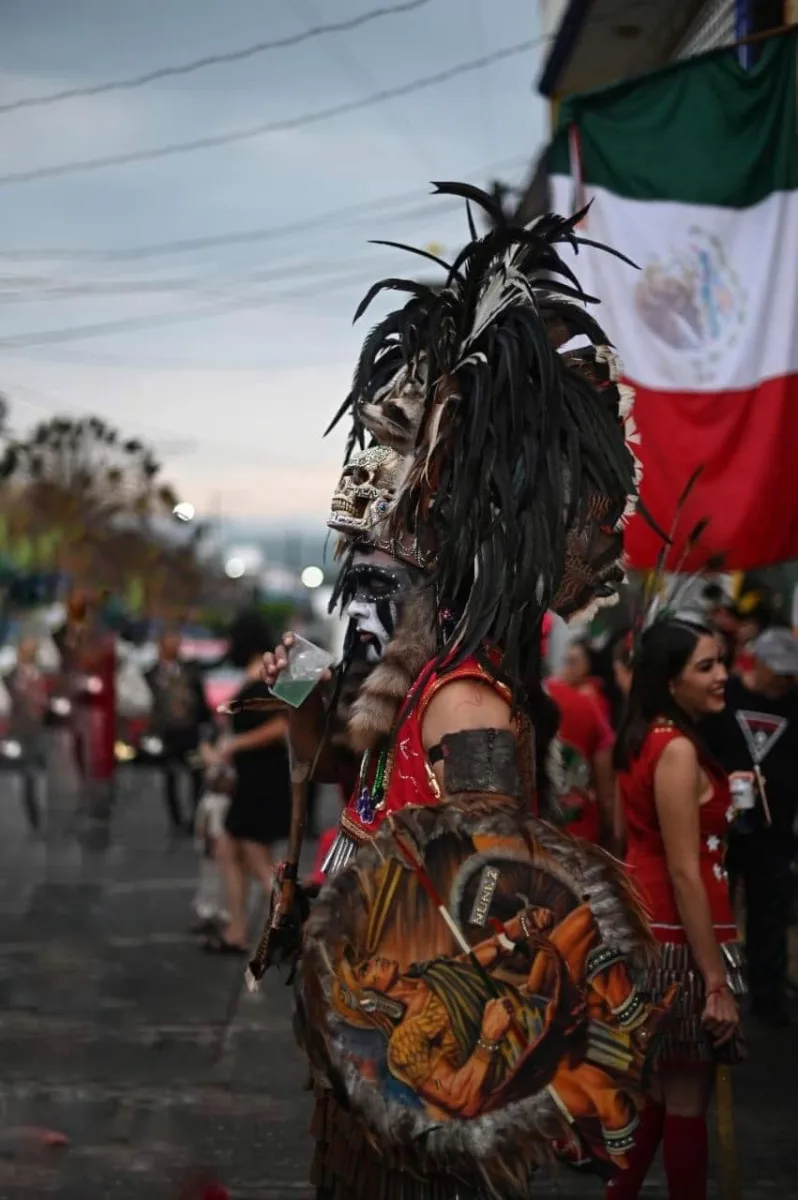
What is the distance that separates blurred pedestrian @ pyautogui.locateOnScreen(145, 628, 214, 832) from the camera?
15.5 meters

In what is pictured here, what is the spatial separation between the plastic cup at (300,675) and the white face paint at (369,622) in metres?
0.20

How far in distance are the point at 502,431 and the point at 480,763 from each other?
0.64 metres

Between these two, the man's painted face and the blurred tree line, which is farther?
the blurred tree line

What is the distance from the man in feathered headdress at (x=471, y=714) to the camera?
8.75 feet

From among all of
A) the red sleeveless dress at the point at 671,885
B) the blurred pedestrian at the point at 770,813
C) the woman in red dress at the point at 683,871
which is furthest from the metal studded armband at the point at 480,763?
the blurred pedestrian at the point at 770,813

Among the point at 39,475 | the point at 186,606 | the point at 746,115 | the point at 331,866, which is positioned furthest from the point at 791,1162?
the point at 186,606

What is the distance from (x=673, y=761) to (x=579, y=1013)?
5.78ft

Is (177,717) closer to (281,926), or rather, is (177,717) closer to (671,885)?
(671,885)

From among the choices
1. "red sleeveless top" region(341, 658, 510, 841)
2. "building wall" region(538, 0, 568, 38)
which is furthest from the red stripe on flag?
"building wall" region(538, 0, 568, 38)

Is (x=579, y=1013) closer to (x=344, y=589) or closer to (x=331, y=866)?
(x=331, y=866)

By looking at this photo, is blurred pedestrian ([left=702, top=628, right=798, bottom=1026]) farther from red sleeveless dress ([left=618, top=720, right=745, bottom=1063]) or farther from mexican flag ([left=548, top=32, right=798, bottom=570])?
red sleeveless dress ([left=618, top=720, right=745, bottom=1063])

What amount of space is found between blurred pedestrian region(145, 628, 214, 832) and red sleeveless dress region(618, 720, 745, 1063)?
36.1ft

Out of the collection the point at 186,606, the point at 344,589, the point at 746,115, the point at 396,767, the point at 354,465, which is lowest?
the point at 186,606

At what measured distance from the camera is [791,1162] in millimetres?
5410
